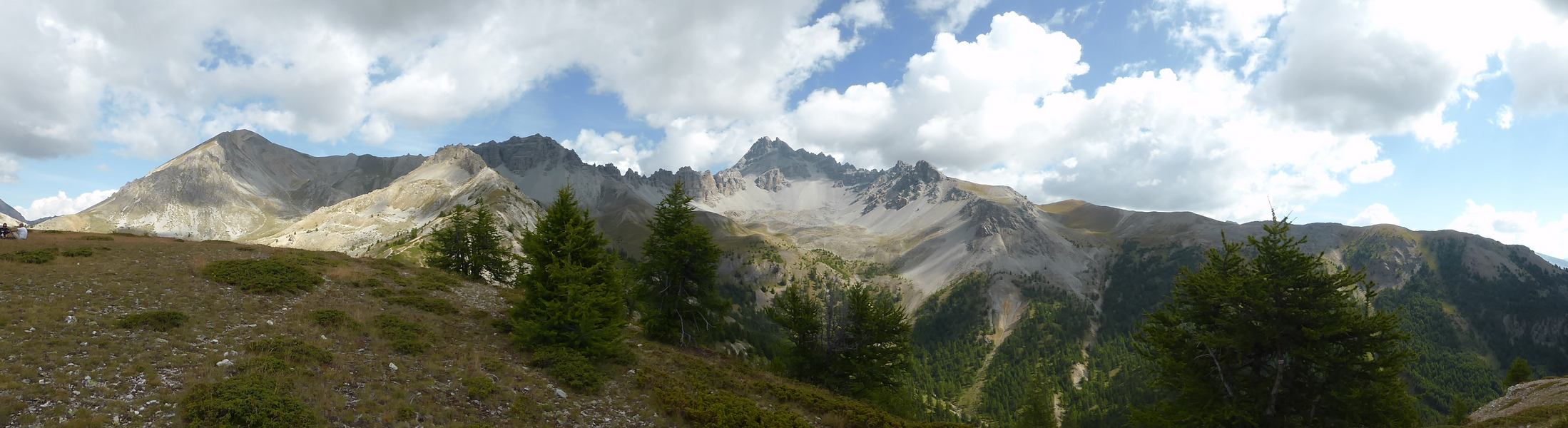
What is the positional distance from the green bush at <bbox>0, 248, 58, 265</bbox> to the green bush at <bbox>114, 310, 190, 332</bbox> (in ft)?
44.5

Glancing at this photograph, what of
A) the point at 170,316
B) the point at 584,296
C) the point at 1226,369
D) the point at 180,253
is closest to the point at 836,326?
the point at 584,296

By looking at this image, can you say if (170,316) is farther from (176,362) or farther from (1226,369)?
(1226,369)

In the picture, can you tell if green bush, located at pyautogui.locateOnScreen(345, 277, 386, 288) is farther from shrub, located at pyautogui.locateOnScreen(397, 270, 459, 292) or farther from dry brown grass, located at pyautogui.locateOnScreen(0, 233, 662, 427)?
shrub, located at pyautogui.locateOnScreen(397, 270, 459, 292)

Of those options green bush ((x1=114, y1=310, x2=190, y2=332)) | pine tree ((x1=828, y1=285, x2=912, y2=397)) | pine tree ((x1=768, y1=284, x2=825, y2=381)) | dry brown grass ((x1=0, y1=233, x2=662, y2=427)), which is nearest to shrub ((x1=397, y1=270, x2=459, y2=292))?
dry brown grass ((x1=0, y1=233, x2=662, y2=427))

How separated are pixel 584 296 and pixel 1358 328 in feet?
97.2

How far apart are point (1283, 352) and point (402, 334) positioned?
1379 inches

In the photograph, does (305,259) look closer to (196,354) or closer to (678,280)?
(196,354)

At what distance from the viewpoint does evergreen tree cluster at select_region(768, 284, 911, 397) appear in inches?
1400

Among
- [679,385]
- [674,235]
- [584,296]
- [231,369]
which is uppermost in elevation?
[674,235]

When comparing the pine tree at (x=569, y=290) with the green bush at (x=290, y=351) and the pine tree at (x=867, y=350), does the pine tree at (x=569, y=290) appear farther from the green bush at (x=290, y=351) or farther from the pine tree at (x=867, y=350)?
the pine tree at (x=867, y=350)

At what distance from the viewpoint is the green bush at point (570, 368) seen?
22734mm

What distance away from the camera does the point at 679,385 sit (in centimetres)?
2516

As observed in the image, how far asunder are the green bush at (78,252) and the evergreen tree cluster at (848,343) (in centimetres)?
3893

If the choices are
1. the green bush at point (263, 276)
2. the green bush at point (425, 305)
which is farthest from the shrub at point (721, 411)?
the green bush at point (263, 276)
